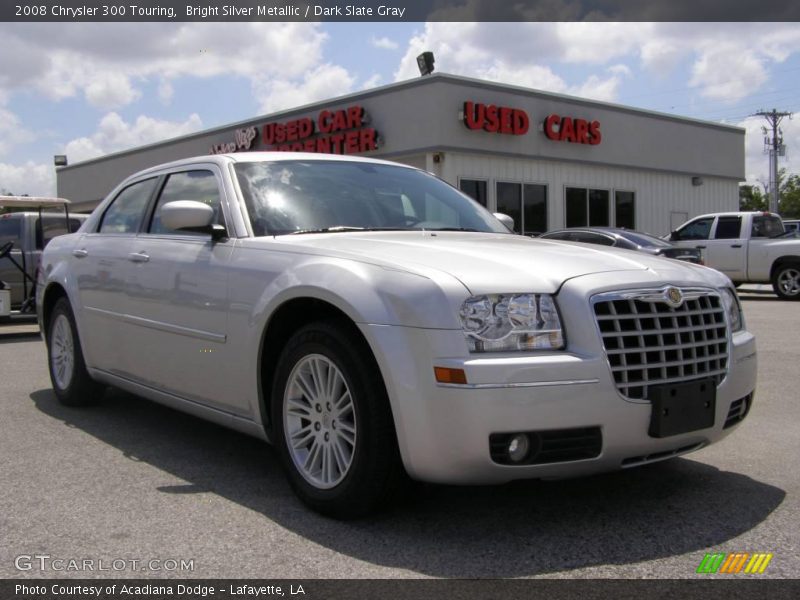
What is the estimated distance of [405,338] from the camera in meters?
3.25

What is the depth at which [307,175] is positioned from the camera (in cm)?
469

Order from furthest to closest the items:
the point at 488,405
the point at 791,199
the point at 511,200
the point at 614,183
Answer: the point at 791,199
the point at 614,183
the point at 511,200
the point at 488,405

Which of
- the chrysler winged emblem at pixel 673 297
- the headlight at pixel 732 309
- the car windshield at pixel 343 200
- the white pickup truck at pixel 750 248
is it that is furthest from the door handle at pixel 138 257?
the white pickup truck at pixel 750 248

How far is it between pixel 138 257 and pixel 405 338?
93.5 inches

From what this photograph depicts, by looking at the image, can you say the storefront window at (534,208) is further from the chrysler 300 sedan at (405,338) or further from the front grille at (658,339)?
the front grille at (658,339)

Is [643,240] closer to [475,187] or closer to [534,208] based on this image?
[475,187]

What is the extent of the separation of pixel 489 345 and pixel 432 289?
300mm

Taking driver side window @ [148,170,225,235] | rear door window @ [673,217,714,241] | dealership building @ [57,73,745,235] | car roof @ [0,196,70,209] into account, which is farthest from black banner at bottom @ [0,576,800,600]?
dealership building @ [57,73,745,235]

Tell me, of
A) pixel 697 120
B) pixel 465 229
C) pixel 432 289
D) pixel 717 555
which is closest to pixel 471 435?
pixel 432 289

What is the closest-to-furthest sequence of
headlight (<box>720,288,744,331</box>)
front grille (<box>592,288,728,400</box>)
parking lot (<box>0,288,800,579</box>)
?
parking lot (<box>0,288,800,579</box>)
front grille (<box>592,288,728,400</box>)
headlight (<box>720,288,744,331</box>)

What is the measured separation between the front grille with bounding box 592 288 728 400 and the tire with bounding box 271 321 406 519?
0.92m

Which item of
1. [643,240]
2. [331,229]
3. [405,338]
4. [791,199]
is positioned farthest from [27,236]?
[791,199]

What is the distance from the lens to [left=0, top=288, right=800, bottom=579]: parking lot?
3.10 metres

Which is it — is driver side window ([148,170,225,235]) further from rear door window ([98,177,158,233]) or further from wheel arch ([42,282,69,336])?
wheel arch ([42,282,69,336])
